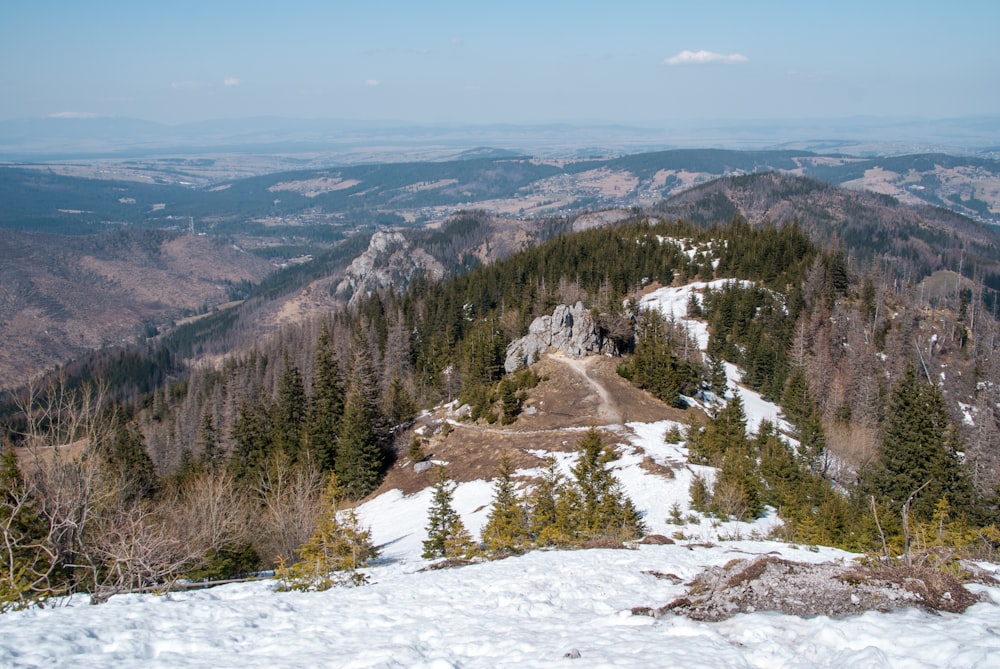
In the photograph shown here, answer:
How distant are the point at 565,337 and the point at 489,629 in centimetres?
5113

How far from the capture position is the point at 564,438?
47375 mm

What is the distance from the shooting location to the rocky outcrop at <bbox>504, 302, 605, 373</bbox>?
2416 inches

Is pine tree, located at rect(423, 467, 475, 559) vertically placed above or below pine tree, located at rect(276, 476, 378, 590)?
below

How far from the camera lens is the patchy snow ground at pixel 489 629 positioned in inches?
367

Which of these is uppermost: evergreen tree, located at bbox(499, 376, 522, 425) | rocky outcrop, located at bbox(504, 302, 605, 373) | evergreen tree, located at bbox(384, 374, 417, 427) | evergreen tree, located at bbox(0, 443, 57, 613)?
evergreen tree, located at bbox(0, 443, 57, 613)

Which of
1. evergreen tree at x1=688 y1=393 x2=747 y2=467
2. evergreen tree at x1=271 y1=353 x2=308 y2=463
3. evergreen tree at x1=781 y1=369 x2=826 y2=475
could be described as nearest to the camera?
evergreen tree at x1=688 y1=393 x2=747 y2=467

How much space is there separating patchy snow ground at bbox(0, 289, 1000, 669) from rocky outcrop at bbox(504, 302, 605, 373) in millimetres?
44675

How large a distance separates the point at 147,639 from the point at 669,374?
157 feet

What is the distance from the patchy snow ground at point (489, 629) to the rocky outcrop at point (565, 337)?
4467 cm

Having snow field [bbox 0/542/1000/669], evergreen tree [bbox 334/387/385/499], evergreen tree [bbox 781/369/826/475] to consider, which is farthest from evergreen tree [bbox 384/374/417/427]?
snow field [bbox 0/542/1000/669]

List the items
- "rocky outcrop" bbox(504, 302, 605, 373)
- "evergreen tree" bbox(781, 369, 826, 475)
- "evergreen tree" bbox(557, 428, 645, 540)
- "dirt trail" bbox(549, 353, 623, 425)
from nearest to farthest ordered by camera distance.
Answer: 1. "evergreen tree" bbox(557, 428, 645, 540)
2. "evergreen tree" bbox(781, 369, 826, 475)
3. "dirt trail" bbox(549, 353, 623, 425)
4. "rocky outcrop" bbox(504, 302, 605, 373)

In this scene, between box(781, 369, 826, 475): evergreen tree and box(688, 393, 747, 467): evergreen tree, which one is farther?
box(781, 369, 826, 475): evergreen tree

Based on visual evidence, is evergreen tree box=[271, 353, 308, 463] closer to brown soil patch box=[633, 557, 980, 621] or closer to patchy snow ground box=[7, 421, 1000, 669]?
A: patchy snow ground box=[7, 421, 1000, 669]

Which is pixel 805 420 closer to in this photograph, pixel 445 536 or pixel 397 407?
pixel 445 536
